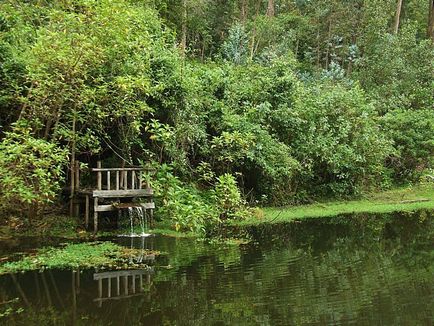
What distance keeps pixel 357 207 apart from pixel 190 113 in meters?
6.83

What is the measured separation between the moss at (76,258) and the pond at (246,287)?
0.35m

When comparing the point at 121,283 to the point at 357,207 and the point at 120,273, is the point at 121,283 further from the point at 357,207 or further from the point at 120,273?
the point at 357,207

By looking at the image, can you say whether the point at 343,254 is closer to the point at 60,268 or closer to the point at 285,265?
the point at 285,265

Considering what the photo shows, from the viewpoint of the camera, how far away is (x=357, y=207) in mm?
17594

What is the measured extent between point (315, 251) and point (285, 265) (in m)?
1.61

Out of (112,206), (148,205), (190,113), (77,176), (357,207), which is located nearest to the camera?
(112,206)

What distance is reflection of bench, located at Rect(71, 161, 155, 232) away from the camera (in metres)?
13.0

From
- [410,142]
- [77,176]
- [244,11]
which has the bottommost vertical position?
[77,176]

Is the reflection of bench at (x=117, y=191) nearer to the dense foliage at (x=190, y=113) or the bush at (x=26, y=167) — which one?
the dense foliage at (x=190, y=113)

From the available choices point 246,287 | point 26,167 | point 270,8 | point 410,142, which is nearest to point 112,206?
point 26,167

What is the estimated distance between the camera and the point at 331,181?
19578 mm

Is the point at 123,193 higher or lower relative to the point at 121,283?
higher

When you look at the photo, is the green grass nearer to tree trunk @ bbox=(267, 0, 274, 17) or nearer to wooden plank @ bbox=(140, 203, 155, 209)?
wooden plank @ bbox=(140, 203, 155, 209)

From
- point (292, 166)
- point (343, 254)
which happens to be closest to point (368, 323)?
point (343, 254)
